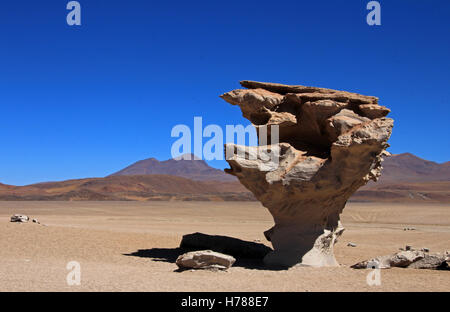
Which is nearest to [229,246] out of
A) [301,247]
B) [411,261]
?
[301,247]

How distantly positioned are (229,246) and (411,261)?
19.8 ft

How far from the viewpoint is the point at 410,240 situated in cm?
2348

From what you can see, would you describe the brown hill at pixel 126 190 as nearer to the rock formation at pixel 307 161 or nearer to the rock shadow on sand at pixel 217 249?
the rock shadow on sand at pixel 217 249

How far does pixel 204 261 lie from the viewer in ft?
38.0

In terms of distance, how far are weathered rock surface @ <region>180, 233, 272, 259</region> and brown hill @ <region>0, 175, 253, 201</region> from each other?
78.1m

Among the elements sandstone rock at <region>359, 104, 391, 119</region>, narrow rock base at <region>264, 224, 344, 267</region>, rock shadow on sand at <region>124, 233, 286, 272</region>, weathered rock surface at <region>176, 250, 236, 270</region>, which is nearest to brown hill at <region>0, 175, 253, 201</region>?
rock shadow on sand at <region>124, 233, 286, 272</region>

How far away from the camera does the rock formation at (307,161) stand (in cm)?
1238

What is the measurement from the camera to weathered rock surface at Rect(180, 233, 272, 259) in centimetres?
1534

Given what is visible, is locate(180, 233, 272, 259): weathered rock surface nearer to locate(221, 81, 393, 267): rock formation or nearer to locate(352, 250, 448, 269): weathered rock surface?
locate(221, 81, 393, 267): rock formation

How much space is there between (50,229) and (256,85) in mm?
11142

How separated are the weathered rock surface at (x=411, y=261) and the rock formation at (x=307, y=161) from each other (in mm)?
1439

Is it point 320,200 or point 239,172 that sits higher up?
point 239,172

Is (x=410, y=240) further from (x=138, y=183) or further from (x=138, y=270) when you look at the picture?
(x=138, y=183)
